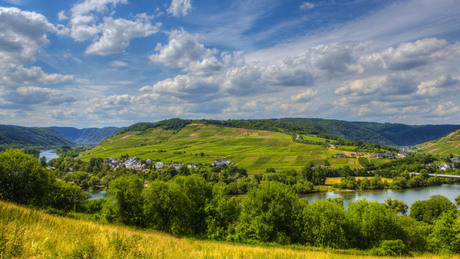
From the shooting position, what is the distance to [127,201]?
3066 cm

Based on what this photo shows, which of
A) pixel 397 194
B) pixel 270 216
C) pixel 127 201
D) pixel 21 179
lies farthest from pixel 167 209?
pixel 397 194

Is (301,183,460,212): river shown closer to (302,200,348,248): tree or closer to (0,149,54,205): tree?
(302,200,348,248): tree

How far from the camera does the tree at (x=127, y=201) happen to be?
98.9 feet

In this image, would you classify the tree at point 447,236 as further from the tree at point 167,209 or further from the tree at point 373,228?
the tree at point 167,209

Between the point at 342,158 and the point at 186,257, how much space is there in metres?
142

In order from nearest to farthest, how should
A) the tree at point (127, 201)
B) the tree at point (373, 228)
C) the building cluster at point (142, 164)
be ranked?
1. the tree at point (373, 228)
2. the tree at point (127, 201)
3. the building cluster at point (142, 164)

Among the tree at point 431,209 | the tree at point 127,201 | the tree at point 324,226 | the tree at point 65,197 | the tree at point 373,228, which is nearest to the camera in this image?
the tree at point 324,226

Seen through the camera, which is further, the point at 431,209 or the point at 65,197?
the point at 431,209

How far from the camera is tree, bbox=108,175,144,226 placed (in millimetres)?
30156

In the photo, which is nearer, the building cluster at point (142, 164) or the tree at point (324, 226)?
the tree at point (324, 226)

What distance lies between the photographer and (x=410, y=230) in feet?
97.6

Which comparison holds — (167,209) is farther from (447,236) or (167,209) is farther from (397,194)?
(397,194)

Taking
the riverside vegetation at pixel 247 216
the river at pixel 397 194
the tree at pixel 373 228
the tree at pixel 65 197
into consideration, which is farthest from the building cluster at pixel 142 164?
the tree at pixel 373 228

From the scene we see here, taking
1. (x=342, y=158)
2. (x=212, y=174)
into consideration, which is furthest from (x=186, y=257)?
(x=342, y=158)
